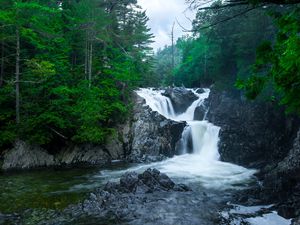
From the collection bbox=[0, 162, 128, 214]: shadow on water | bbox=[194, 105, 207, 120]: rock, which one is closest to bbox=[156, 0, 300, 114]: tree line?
bbox=[194, 105, 207, 120]: rock

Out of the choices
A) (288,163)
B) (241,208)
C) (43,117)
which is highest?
(43,117)

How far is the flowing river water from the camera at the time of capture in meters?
11.0

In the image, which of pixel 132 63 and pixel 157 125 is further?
pixel 132 63

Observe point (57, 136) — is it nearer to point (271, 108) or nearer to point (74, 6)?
point (74, 6)

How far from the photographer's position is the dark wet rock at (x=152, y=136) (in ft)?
69.9

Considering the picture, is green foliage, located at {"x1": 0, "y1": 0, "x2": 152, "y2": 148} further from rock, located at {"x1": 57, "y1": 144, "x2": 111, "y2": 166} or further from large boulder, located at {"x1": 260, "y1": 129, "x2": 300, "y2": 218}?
large boulder, located at {"x1": 260, "y1": 129, "x2": 300, "y2": 218}

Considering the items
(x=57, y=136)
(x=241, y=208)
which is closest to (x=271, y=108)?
(x=241, y=208)

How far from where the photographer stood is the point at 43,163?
18.7 m

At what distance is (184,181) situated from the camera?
14.9 m

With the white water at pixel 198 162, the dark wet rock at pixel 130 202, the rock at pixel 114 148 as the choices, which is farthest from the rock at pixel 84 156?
the dark wet rock at pixel 130 202

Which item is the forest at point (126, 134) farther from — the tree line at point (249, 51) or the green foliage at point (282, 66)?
the green foliage at point (282, 66)

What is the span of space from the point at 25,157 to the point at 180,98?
51.7ft

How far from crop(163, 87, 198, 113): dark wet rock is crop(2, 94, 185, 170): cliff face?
465 centimetres

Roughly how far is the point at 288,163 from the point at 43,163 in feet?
46.8
